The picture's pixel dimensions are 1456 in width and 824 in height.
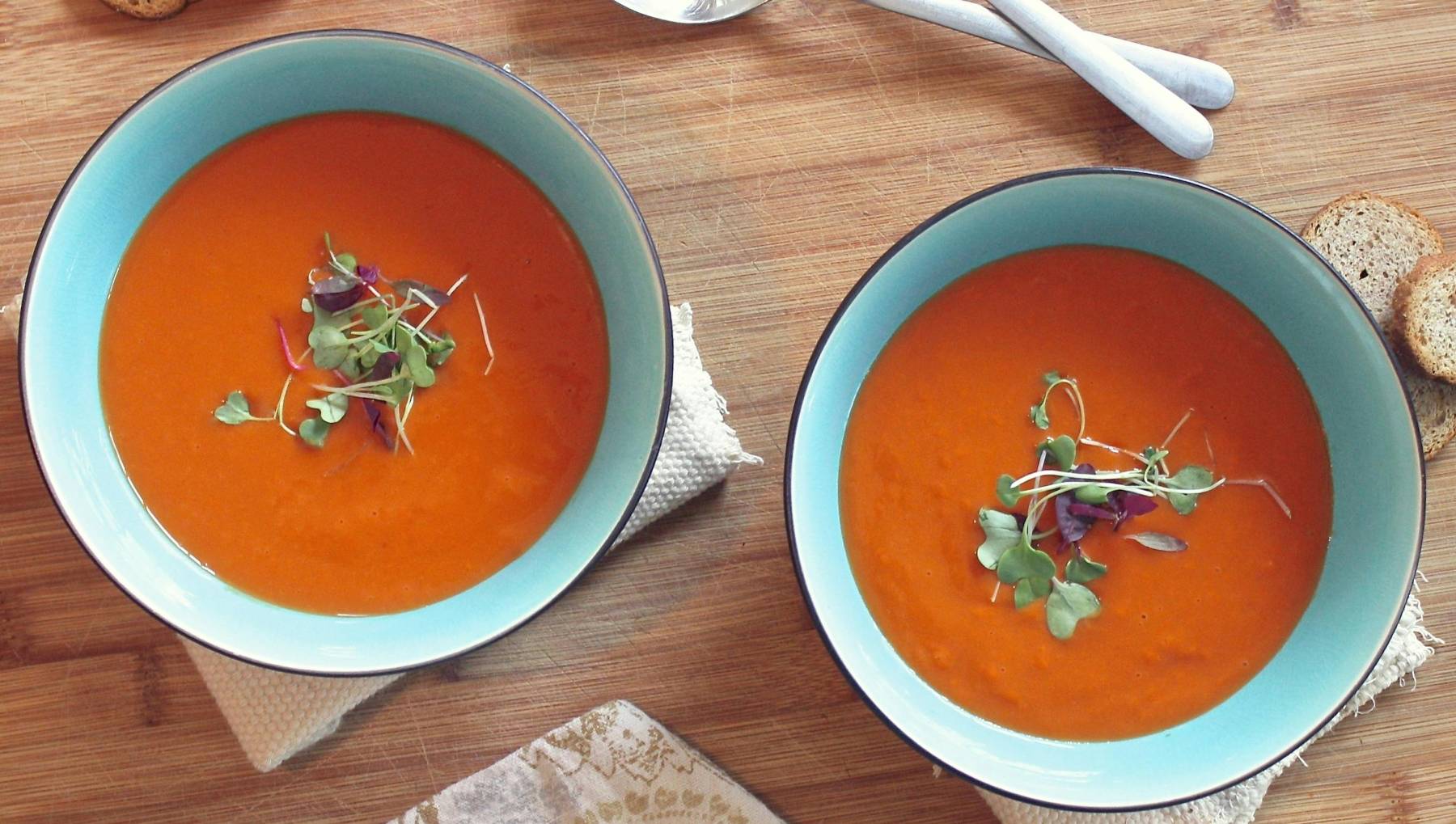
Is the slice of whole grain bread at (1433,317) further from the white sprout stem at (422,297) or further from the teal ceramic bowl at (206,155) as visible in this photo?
the white sprout stem at (422,297)

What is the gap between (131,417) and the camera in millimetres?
1510

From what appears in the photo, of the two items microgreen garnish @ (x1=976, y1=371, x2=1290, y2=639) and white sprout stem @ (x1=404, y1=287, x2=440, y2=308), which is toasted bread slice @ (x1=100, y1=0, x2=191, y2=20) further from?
microgreen garnish @ (x1=976, y1=371, x2=1290, y2=639)

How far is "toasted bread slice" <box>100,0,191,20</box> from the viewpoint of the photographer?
5.32 ft

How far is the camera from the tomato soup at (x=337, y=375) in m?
1.50

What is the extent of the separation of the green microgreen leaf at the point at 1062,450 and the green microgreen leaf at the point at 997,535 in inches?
4.1

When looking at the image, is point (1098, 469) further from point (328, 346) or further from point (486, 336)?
point (328, 346)

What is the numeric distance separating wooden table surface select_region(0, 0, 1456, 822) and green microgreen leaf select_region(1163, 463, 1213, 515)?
0.48 m

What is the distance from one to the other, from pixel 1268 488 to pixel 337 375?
1348 millimetres

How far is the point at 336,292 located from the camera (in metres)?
1.48

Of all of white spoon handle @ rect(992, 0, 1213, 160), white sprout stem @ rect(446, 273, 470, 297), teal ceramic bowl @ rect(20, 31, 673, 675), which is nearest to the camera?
teal ceramic bowl @ rect(20, 31, 673, 675)

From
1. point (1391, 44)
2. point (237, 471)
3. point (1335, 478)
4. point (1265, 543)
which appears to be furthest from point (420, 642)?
point (1391, 44)

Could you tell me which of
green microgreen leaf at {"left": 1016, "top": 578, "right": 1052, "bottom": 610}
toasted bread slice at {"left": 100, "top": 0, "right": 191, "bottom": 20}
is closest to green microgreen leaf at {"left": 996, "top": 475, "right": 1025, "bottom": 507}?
green microgreen leaf at {"left": 1016, "top": 578, "right": 1052, "bottom": 610}

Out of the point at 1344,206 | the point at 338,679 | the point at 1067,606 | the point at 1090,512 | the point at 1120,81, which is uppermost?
the point at 1120,81

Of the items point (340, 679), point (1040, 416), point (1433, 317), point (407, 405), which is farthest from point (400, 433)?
point (1433, 317)
